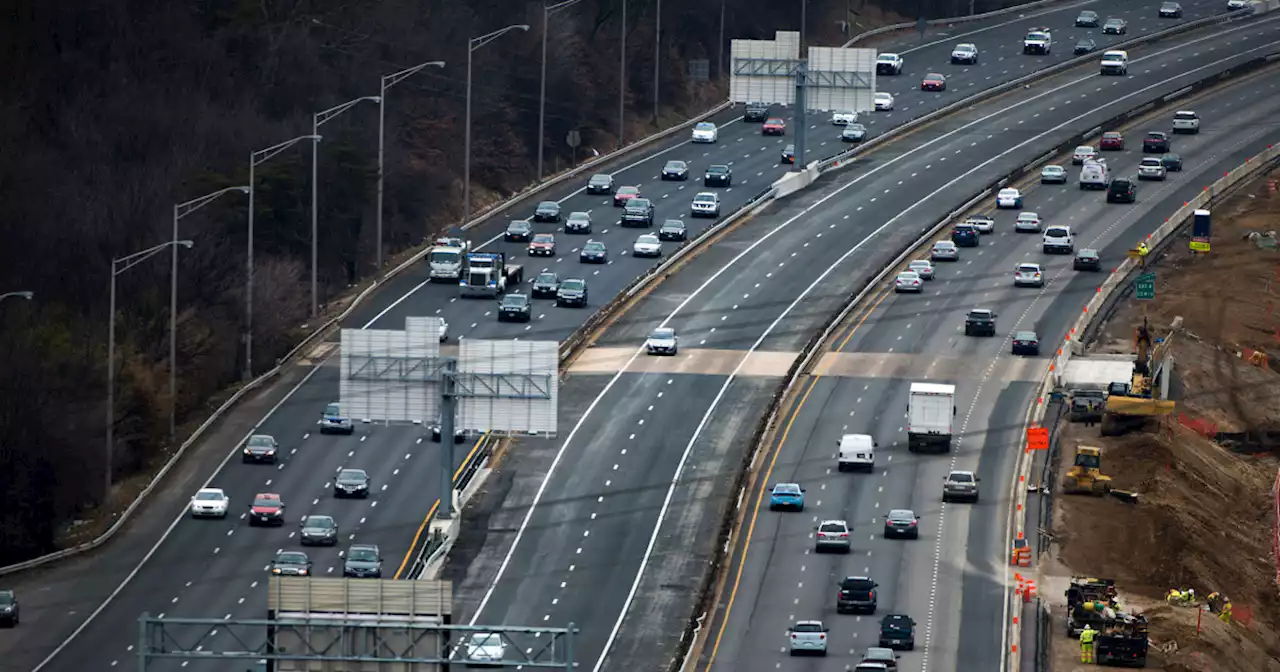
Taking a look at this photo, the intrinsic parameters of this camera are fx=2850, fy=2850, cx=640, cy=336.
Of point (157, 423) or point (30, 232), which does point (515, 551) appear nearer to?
point (157, 423)

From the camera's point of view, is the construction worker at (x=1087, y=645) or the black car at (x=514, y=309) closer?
the construction worker at (x=1087, y=645)

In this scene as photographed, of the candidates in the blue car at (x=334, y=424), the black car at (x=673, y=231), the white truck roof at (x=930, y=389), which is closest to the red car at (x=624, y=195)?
the black car at (x=673, y=231)

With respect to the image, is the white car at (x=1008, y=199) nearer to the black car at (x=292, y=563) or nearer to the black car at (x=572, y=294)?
the black car at (x=572, y=294)

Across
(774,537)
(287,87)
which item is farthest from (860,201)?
(774,537)

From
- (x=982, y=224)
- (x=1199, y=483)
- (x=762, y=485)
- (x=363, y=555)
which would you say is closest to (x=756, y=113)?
(x=982, y=224)

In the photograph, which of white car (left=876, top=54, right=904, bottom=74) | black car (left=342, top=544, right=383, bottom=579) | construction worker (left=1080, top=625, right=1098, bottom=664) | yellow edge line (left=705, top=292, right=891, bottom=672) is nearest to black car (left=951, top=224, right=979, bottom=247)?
yellow edge line (left=705, top=292, right=891, bottom=672)

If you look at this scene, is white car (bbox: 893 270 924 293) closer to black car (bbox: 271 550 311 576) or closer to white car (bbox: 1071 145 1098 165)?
white car (bbox: 1071 145 1098 165)
